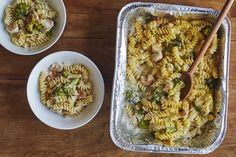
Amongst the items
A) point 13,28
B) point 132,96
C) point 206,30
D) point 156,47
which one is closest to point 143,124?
point 132,96

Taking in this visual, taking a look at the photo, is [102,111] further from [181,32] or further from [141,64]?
[181,32]

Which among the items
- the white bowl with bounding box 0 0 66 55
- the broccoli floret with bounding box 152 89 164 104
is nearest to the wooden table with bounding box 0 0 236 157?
the white bowl with bounding box 0 0 66 55

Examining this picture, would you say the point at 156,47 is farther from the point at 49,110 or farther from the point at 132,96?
the point at 49,110

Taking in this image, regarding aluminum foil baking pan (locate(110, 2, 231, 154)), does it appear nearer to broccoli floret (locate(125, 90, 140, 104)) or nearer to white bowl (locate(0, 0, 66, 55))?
broccoli floret (locate(125, 90, 140, 104))

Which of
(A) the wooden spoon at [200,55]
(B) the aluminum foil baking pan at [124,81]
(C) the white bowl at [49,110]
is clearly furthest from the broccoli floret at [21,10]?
(A) the wooden spoon at [200,55]

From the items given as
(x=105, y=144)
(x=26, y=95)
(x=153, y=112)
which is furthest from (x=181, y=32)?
(x=26, y=95)

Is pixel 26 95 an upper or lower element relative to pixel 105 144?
upper

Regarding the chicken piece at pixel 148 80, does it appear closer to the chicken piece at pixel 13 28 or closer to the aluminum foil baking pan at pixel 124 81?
the aluminum foil baking pan at pixel 124 81
